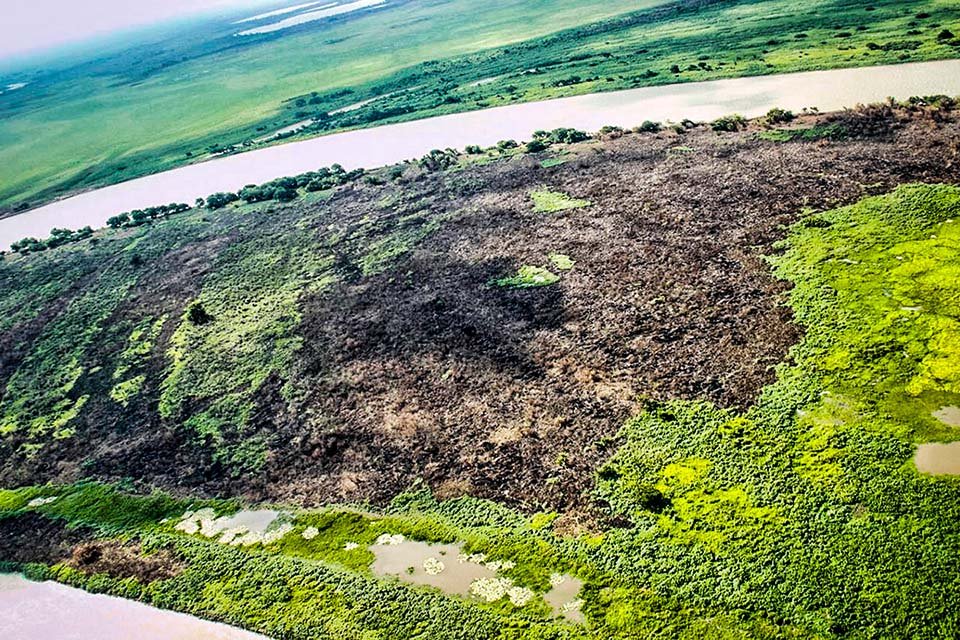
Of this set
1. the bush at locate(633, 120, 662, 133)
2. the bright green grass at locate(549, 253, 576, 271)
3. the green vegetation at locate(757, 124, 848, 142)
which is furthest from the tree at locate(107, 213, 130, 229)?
the green vegetation at locate(757, 124, 848, 142)

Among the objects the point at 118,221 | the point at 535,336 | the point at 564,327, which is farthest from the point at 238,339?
the point at 118,221

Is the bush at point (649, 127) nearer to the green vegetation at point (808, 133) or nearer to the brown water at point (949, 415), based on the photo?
the green vegetation at point (808, 133)

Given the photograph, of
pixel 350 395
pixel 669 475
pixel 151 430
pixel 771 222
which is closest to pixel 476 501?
pixel 669 475

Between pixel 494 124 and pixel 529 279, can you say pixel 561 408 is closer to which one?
pixel 529 279

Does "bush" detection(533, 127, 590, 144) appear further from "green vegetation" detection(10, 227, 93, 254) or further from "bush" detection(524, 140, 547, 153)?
"green vegetation" detection(10, 227, 93, 254)

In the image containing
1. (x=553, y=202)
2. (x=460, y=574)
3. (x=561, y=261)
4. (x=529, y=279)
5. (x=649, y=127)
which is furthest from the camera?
(x=649, y=127)

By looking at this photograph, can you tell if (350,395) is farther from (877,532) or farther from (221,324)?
(877,532)


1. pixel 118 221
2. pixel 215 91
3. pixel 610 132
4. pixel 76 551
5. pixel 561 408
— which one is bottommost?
pixel 76 551
